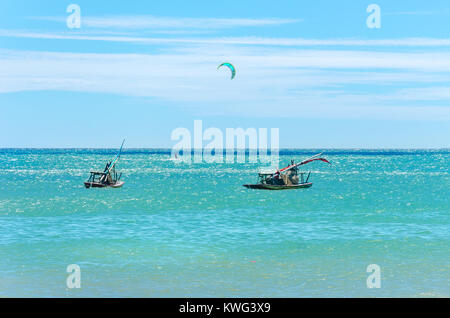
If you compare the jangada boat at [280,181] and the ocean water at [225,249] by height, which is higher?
the jangada boat at [280,181]

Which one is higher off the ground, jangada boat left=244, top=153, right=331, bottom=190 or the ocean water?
jangada boat left=244, top=153, right=331, bottom=190

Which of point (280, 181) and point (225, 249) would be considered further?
point (280, 181)

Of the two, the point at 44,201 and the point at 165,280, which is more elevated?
the point at 44,201

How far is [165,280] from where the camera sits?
865 inches

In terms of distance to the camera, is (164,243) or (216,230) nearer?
(164,243)

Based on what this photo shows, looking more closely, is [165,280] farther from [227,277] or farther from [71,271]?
[71,271]

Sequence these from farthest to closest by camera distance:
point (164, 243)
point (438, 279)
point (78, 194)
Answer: point (78, 194) < point (164, 243) < point (438, 279)

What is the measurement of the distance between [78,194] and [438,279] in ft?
176

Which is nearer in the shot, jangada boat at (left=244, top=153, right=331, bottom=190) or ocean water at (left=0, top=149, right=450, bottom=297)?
ocean water at (left=0, top=149, right=450, bottom=297)

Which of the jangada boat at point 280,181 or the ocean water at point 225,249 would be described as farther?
the jangada boat at point 280,181

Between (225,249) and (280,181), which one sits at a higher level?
(280,181)
